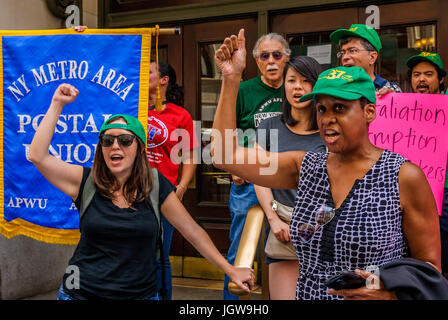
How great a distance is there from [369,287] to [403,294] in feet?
0.33

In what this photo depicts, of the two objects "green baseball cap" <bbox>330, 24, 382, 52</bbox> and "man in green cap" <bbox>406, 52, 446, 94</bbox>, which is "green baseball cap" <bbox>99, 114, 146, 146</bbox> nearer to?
"green baseball cap" <bbox>330, 24, 382, 52</bbox>

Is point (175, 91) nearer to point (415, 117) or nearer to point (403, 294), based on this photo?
point (415, 117)

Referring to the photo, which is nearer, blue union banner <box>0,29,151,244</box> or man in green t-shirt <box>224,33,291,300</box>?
blue union banner <box>0,29,151,244</box>

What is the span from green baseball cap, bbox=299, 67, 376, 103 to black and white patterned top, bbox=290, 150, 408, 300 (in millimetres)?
238

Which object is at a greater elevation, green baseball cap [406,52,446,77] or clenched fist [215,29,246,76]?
green baseball cap [406,52,446,77]

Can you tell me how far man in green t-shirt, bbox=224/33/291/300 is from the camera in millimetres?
3344

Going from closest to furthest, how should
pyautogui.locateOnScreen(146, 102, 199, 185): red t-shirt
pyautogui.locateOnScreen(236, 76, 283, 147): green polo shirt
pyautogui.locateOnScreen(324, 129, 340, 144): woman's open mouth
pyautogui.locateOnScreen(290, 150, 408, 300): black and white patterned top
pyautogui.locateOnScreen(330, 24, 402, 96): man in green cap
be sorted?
pyautogui.locateOnScreen(290, 150, 408, 300): black and white patterned top → pyautogui.locateOnScreen(324, 129, 340, 144): woman's open mouth → pyautogui.locateOnScreen(330, 24, 402, 96): man in green cap → pyautogui.locateOnScreen(236, 76, 283, 147): green polo shirt → pyautogui.locateOnScreen(146, 102, 199, 185): red t-shirt

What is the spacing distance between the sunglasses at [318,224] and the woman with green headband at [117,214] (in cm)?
64

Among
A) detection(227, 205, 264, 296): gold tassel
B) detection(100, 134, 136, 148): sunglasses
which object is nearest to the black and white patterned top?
detection(227, 205, 264, 296): gold tassel

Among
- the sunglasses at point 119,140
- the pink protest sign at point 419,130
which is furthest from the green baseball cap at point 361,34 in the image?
the sunglasses at point 119,140

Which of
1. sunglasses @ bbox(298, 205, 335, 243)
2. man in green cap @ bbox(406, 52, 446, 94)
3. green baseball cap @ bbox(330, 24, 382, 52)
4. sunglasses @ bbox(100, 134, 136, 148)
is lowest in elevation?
sunglasses @ bbox(298, 205, 335, 243)

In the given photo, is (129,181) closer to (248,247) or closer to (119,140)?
(119,140)

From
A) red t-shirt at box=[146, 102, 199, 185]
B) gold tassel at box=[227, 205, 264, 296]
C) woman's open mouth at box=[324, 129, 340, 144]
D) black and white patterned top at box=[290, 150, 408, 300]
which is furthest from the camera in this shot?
red t-shirt at box=[146, 102, 199, 185]

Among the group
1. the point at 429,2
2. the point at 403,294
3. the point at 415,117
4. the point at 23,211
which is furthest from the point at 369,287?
the point at 429,2
